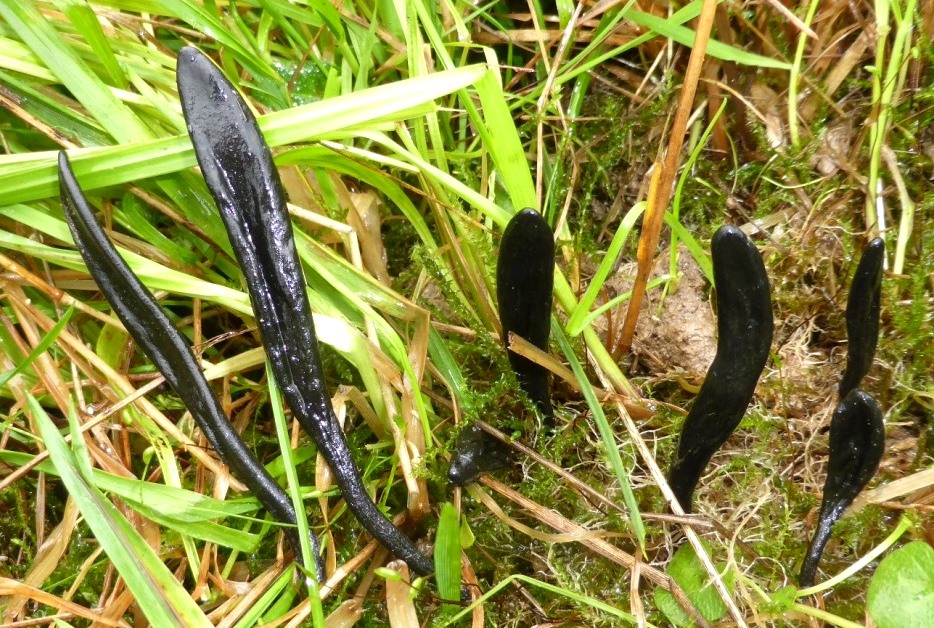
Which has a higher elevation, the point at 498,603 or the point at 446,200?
the point at 446,200

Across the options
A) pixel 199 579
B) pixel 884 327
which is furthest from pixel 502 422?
pixel 884 327

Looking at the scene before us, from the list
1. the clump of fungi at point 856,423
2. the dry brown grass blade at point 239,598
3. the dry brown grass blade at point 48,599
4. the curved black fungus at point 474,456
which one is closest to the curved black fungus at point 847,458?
the clump of fungi at point 856,423

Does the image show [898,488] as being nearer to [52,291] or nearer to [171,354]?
[171,354]

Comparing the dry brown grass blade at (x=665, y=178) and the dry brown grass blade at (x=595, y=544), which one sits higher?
the dry brown grass blade at (x=665, y=178)

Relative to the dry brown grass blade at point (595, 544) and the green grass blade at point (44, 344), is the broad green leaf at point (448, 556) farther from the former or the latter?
the green grass blade at point (44, 344)

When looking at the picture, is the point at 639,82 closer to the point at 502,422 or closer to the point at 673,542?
the point at 502,422

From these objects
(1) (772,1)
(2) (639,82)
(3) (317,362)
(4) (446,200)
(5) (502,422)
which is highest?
(1) (772,1)
